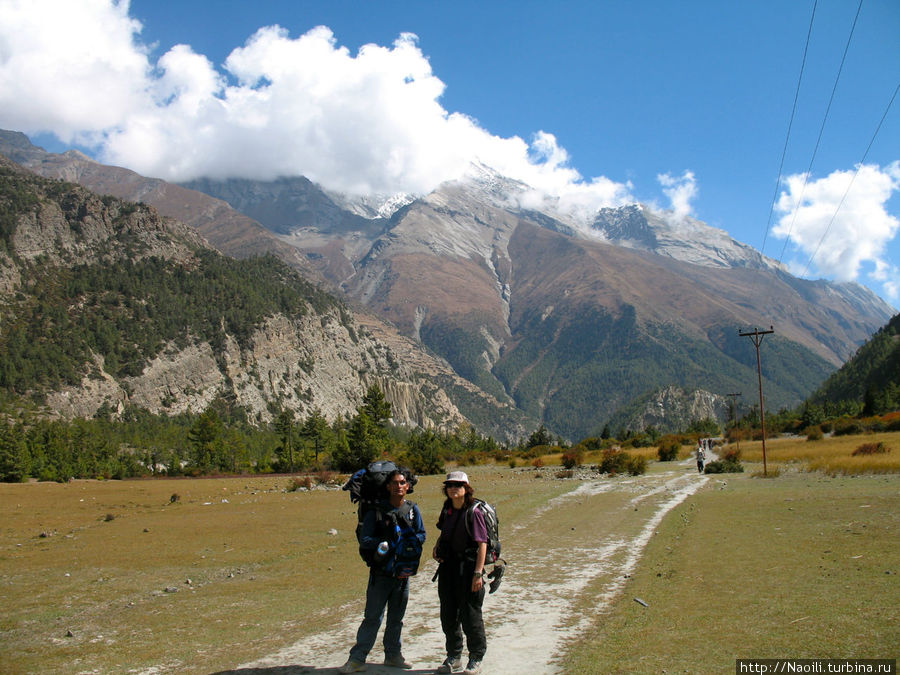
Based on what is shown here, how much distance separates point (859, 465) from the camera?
106ft

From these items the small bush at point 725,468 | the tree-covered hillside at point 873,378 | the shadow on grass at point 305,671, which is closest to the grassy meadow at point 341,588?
the shadow on grass at point 305,671

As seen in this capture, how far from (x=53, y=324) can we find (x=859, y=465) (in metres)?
145

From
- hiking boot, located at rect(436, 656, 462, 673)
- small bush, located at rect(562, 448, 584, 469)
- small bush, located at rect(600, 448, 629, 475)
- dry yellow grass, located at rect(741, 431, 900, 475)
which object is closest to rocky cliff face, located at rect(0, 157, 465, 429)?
small bush, located at rect(562, 448, 584, 469)

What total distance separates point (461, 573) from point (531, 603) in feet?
12.2

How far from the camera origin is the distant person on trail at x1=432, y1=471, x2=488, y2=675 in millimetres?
7289

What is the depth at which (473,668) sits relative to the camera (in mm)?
7133

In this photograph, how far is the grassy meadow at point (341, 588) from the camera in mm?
7719

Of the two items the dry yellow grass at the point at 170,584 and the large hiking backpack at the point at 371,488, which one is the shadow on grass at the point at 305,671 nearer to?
the dry yellow grass at the point at 170,584

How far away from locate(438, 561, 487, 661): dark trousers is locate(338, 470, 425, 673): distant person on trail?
→ 0.53m

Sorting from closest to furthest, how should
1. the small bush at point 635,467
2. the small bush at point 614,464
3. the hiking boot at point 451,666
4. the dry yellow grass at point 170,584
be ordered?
the hiking boot at point 451,666
the dry yellow grass at point 170,584
the small bush at point 635,467
the small bush at point 614,464

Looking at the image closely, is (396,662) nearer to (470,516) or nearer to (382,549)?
(382,549)

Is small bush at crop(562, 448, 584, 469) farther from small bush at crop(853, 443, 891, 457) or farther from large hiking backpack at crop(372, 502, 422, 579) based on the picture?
large hiking backpack at crop(372, 502, 422, 579)

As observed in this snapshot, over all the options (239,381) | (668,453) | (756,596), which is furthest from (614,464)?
(239,381)

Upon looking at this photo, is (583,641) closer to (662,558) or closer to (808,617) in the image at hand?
(808,617)
